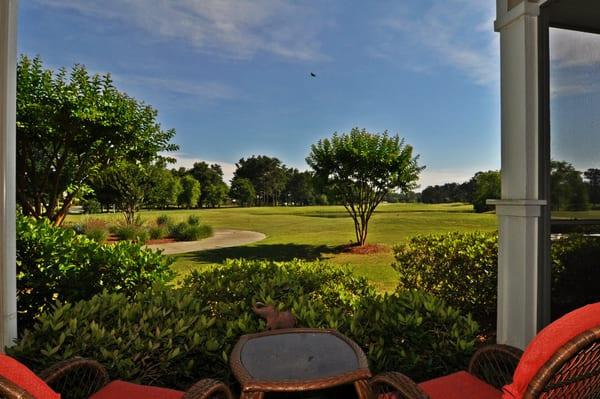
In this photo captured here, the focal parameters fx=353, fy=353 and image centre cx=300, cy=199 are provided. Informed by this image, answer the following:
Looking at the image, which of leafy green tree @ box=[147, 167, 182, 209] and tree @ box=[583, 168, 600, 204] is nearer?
tree @ box=[583, 168, 600, 204]

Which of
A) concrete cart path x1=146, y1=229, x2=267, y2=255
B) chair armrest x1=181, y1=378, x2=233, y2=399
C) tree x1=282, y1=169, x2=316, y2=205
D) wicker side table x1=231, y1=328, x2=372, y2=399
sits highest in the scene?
tree x1=282, y1=169, x2=316, y2=205

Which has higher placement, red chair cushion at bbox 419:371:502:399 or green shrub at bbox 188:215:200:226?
green shrub at bbox 188:215:200:226

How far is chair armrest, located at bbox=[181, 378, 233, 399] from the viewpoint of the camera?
1166mm

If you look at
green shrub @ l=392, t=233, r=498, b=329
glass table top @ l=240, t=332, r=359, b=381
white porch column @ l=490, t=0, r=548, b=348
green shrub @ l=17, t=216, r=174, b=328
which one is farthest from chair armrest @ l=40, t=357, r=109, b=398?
green shrub @ l=392, t=233, r=498, b=329

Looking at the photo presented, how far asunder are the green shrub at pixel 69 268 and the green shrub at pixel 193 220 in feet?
12.7

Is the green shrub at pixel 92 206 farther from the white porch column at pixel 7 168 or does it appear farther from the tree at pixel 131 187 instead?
the white porch column at pixel 7 168

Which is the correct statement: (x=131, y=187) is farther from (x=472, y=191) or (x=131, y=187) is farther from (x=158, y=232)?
(x=472, y=191)

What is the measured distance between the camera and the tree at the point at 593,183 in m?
1.89

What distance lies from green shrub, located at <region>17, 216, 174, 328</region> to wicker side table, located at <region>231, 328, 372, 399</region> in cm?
178

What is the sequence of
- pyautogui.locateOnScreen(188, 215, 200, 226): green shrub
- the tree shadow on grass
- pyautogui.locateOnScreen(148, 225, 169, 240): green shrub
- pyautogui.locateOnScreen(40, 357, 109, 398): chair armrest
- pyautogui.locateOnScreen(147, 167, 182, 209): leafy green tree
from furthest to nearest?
the tree shadow on grass, pyautogui.locateOnScreen(188, 215, 200, 226): green shrub, pyautogui.locateOnScreen(147, 167, 182, 209): leafy green tree, pyautogui.locateOnScreen(148, 225, 169, 240): green shrub, pyautogui.locateOnScreen(40, 357, 109, 398): chair armrest

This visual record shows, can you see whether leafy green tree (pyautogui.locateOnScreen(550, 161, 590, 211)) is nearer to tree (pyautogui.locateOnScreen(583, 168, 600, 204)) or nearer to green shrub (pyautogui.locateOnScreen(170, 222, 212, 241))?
tree (pyautogui.locateOnScreen(583, 168, 600, 204))

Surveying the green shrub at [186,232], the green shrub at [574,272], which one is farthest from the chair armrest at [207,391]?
the green shrub at [186,232]

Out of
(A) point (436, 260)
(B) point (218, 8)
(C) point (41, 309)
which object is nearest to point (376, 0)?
(B) point (218, 8)

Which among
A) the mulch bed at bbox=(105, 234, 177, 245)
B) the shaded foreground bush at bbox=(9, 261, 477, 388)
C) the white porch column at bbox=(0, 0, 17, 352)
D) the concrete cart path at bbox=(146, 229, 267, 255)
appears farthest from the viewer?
the concrete cart path at bbox=(146, 229, 267, 255)
